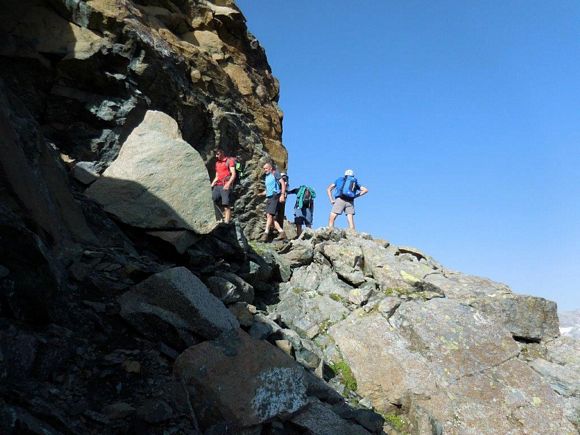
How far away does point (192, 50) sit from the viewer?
21344 mm

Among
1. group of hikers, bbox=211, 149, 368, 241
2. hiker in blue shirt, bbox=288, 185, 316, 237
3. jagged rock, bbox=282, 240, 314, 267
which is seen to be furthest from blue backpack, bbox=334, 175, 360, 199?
jagged rock, bbox=282, 240, 314, 267

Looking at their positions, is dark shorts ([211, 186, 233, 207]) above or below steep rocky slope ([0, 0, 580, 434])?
above

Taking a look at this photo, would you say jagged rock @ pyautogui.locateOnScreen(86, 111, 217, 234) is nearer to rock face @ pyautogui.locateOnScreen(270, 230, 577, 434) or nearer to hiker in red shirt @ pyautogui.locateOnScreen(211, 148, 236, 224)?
rock face @ pyautogui.locateOnScreen(270, 230, 577, 434)

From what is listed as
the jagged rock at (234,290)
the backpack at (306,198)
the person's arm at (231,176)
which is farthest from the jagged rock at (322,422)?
the backpack at (306,198)

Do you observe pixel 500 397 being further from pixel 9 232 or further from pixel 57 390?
pixel 9 232

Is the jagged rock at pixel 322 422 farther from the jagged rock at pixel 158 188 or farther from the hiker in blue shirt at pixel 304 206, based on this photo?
the hiker in blue shirt at pixel 304 206

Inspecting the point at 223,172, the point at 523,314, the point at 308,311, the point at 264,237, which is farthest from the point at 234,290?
the point at 264,237

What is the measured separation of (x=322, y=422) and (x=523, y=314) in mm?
8699

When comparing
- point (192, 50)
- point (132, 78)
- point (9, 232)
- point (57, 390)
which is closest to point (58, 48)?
point (132, 78)

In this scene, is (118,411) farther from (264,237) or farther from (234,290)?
(264,237)

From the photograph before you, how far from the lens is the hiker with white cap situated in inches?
716

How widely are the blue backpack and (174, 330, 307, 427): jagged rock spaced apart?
12163 millimetres

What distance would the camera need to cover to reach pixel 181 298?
695 centimetres

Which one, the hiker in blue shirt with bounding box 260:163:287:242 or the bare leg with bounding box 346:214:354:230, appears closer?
the hiker in blue shirt with bounding box 260:163:287:242
